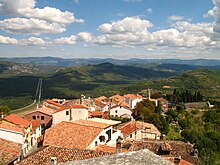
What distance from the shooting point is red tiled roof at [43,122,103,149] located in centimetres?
3222

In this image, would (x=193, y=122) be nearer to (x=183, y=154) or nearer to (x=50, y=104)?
(x=50, y=104)

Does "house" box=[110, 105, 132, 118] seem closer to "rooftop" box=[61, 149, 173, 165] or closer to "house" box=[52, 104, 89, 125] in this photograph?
"house" box=[52, 104, 89, 125]

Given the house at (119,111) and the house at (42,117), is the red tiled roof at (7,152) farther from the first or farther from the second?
the house at (119,111)

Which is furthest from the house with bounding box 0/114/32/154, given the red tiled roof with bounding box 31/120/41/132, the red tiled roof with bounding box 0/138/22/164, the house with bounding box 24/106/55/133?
the house with bounding box 24/106/55/133

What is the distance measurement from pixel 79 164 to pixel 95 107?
237ft

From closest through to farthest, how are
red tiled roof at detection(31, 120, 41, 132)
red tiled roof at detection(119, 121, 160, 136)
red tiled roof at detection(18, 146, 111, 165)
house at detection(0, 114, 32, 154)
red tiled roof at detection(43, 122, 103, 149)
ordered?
red tiled roof at detection(18, 146, 111, 165), red tiled roof at detection(43, 122, 103, 149), house at detection(0, 114, 32, 154), red tiled roof at detection(119, 121, 160, 136), red tiled roof at detection(31, 120, 41, 132)

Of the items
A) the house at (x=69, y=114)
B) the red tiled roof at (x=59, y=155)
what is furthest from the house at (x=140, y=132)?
the red tiled roof at (x=59, y=155)

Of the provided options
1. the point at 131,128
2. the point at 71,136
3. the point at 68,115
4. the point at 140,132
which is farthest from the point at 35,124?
the point at 71,136

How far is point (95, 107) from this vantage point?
82812mm

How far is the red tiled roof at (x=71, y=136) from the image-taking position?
32.2 meters

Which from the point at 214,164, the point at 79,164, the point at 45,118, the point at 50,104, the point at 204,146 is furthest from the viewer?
the point at 50,104

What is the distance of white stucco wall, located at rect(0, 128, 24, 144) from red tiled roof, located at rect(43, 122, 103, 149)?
5.24m

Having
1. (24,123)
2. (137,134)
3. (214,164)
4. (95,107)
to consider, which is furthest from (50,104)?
(214,164)

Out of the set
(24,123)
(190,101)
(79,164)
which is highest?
(79,164)
